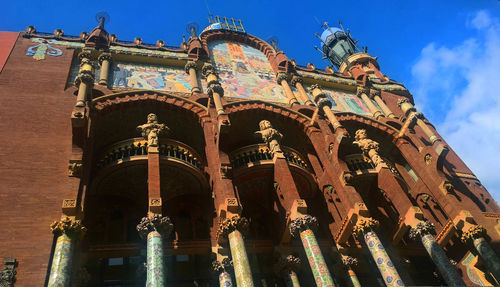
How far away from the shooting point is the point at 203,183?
1301 centimetres

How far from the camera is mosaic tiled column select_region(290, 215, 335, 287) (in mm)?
8954

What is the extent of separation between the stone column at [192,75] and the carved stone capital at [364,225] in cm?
780

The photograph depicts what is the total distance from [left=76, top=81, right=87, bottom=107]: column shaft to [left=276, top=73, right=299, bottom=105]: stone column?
25.6ft

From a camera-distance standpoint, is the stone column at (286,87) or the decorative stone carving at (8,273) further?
the stone column at (286,87)

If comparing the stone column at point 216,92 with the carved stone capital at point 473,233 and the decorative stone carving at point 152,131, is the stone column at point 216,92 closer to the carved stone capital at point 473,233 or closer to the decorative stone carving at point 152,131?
the decorative stone carving at point 152,131

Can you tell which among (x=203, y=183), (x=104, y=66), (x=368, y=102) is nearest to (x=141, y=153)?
(x=203, y=183)

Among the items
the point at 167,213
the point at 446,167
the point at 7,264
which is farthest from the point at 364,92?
the point at 7,264

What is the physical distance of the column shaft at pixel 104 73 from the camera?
14550 millimetres

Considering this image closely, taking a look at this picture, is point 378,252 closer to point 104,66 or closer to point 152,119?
point 152,119

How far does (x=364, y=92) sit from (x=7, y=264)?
16050mm

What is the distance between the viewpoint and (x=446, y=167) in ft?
51.4

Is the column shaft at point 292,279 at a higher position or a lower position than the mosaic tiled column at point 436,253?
higher

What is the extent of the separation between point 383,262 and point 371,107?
9.92m

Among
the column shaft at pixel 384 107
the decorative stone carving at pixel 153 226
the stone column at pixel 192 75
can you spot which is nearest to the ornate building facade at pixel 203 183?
the decorative stone carving at pixel 153 226
